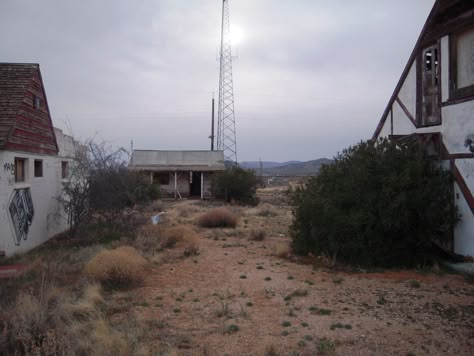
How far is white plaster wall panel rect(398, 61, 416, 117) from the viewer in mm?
10930

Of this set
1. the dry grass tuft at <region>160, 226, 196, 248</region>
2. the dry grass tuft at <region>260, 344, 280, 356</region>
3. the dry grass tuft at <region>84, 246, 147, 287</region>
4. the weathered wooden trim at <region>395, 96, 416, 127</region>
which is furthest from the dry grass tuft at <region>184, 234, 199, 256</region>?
the weathered wooden trim at <region>395, 96, 416, 127</region>

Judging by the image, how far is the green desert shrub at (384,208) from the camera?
29.6 feet

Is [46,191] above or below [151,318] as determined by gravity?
above

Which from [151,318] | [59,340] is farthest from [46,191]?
[59,340]

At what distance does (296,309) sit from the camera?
21.8 ft

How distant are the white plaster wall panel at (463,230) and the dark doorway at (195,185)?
89.1ft

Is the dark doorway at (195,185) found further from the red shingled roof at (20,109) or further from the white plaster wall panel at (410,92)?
the white plaster wall panel at (410,92)

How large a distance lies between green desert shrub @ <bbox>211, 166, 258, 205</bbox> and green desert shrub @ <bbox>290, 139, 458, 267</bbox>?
19003 mm

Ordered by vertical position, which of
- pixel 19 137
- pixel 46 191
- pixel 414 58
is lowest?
pixel 46 191

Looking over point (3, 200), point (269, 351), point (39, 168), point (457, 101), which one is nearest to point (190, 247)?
point (3, 200)

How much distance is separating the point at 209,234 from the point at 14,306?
938 centimetres

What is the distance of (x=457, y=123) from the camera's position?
29.2 ft

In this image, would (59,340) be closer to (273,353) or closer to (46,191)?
(273,353)

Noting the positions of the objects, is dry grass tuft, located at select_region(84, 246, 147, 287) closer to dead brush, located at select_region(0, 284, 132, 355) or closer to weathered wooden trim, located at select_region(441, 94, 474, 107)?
dead brush, located at select_region(0, 284, 132, 355)
